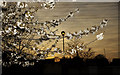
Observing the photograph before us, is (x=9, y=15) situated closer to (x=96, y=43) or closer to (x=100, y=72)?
(x=100, y=72)

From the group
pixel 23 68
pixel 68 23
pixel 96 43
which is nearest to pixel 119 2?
pixel 96 43

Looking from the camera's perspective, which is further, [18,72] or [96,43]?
[96,43]

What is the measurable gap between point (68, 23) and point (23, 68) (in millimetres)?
3206

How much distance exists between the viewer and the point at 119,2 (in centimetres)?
631

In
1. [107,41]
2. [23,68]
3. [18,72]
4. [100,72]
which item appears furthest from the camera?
[107,41]

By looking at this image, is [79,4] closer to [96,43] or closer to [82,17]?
[82,17]

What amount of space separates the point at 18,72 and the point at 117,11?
478 centimetres

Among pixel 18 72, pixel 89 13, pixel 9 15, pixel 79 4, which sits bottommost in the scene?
pixel 18 72

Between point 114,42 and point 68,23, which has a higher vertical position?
point 68,23

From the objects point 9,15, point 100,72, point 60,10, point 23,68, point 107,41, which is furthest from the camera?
point 107,41

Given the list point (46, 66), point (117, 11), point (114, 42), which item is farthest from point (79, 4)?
point (46, 66)

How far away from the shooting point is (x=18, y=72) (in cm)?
300

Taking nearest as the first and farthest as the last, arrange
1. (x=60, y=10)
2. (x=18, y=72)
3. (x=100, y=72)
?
(x=100, y=72) < (x=18, y=72) < (x=60, y=10)

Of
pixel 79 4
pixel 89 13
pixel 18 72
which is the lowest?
pixel 18 72
